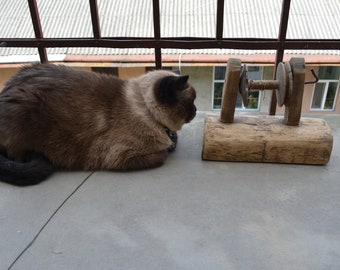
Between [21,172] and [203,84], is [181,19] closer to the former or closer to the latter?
[203,84]

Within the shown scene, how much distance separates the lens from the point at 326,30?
339cm

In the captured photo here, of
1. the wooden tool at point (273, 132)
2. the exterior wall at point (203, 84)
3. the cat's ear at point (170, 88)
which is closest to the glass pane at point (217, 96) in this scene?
the exterior wall at point (203, 84)

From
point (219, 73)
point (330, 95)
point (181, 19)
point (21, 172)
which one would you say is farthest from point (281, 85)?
point (330, 95)

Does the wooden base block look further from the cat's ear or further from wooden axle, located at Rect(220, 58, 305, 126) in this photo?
the cat's ear

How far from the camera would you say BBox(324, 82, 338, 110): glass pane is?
13.2 feet

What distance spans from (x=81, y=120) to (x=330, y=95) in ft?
13.0

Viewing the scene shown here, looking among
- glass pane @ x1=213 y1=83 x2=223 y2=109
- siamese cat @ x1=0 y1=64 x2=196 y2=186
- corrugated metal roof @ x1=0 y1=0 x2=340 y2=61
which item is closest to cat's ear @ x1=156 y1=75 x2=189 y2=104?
siamese cat @ x1=0 y1=64 x2=196 y2=186

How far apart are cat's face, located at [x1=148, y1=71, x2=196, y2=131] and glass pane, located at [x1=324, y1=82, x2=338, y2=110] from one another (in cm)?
354

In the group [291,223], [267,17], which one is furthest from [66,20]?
[291,223]

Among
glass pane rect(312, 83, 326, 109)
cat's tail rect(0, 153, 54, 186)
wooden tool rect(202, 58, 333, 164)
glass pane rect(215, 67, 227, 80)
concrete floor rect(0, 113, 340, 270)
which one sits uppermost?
wooden tool rect(202, 58, 333, 164)

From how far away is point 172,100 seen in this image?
1.19m

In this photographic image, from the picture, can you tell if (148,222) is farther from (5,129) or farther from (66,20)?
(66,20)

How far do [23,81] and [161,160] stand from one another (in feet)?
2.17

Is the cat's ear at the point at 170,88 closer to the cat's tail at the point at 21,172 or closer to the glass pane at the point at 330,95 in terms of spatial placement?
the cat's tail at the point at 21,172
